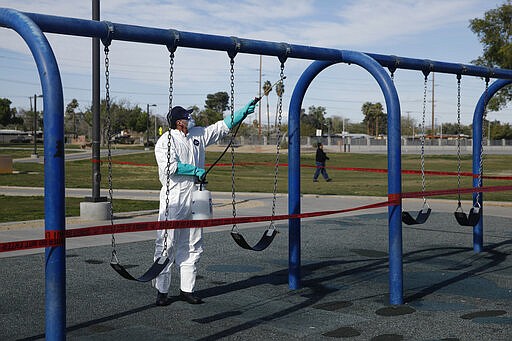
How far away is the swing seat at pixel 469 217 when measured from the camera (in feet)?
28.4

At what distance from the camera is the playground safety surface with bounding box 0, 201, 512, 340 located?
5.69 meters

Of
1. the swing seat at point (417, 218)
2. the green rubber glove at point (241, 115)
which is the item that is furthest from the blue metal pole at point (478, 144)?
the green rubber glove at point (241, 115)

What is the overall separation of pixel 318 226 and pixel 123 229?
8.00m

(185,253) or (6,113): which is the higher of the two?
(6,113)

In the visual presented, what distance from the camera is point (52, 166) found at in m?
4.42

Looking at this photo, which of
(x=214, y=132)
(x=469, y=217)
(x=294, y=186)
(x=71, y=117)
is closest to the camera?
(x=214, y=132)

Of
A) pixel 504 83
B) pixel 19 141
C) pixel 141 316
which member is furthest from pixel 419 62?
A: pixel 19 141

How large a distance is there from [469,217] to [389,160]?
260 centimetres

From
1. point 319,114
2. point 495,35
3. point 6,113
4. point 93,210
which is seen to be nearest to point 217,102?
point 319,114

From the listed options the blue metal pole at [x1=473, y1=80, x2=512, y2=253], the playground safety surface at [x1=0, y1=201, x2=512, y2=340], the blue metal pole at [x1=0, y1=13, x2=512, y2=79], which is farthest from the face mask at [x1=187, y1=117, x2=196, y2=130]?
the blue metal pole at [x1=473, y1=80, x2=512, y2=253]

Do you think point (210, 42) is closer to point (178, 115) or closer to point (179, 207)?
point (178, 115)

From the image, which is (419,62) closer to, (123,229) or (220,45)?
(220,45)

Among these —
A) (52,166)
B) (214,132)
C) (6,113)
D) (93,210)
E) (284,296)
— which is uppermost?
(6,113)

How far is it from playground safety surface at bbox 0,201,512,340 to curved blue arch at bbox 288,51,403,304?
0.29 meters
